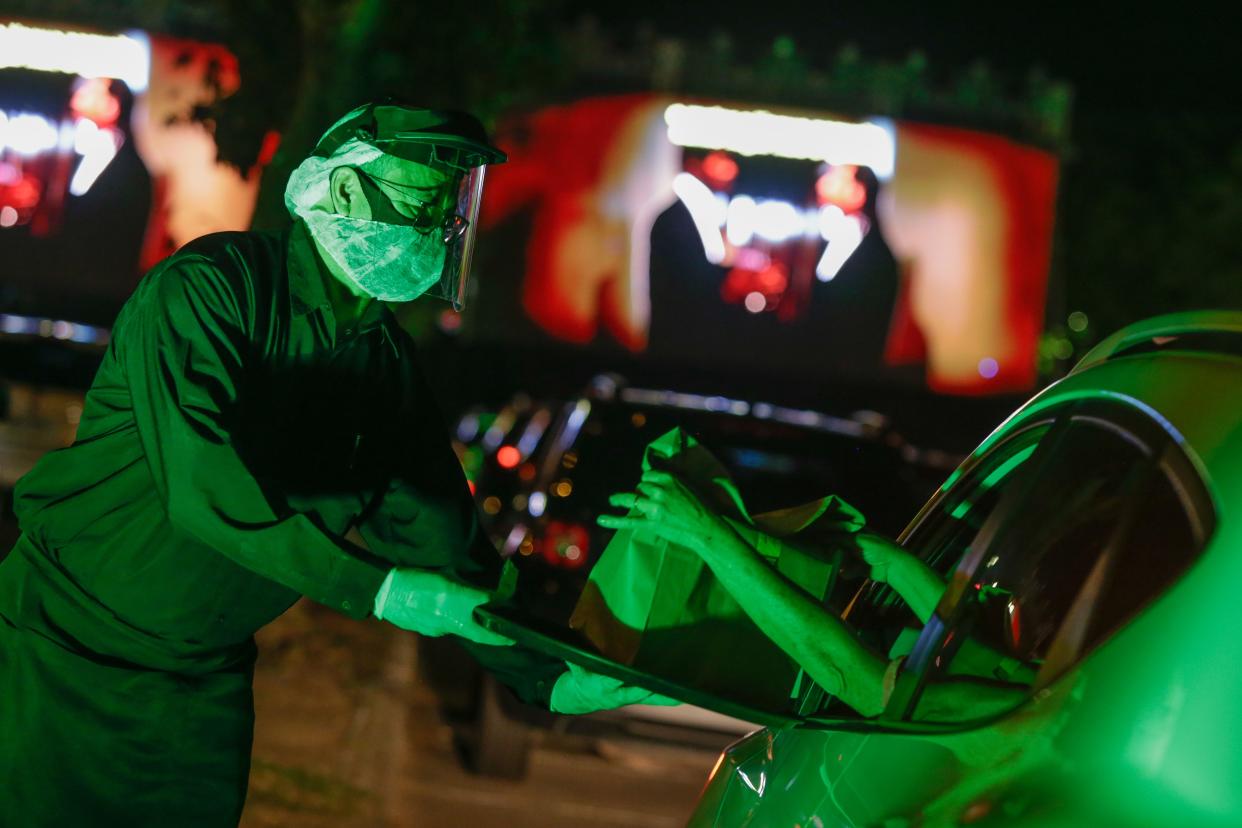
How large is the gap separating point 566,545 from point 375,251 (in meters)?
4.00

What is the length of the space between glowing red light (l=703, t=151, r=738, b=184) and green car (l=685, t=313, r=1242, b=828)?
68.4 feet

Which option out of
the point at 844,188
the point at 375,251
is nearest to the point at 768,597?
the point at 375,251

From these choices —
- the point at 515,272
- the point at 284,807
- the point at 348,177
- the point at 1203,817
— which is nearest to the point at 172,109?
the point at 515,272

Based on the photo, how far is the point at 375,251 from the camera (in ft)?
9.75

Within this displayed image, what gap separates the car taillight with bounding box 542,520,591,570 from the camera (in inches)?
269

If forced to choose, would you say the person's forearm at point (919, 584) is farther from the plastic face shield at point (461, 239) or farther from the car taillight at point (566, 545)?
the car taillight at point (566, 545)

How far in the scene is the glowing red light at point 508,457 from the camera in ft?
31.9

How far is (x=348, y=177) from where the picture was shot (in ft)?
9.68

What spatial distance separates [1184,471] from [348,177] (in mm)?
1646

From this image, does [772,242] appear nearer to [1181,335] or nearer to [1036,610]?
[1036,610]

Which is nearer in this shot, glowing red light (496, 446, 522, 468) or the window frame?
the window frame

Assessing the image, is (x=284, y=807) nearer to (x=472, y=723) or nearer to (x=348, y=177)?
(x=472, y=723)

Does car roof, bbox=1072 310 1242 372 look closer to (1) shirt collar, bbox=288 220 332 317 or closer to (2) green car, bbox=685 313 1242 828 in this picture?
(2) green car, bbox=685 313 1242 828

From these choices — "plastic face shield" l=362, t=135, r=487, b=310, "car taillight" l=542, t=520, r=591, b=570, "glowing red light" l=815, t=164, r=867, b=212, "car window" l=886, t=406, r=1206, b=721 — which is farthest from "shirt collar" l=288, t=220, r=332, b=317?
"glowing red light" l=815, t=164, r=867, b=212
